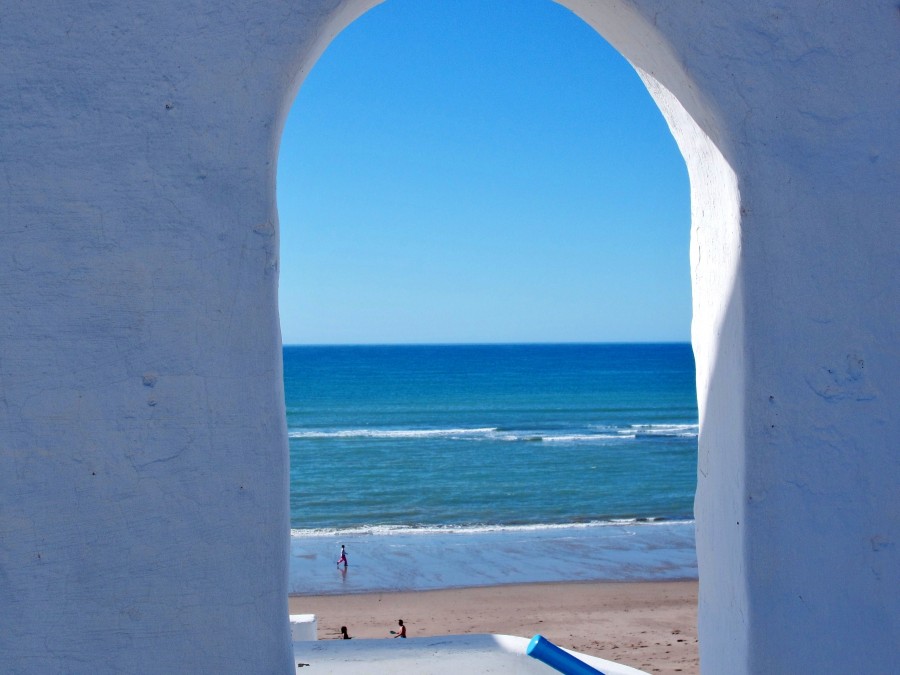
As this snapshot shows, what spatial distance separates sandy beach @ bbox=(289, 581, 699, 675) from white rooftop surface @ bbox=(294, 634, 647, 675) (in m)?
6.60

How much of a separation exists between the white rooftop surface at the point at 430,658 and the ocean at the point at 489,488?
9.84 meters

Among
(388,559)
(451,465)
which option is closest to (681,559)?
(388,559)

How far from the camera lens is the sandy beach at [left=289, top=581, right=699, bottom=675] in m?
10.3

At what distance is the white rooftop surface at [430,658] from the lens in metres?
3.33

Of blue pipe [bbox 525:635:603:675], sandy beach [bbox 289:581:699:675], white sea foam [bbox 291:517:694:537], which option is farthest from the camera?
white sea foam [bbox 291:517:694:537]

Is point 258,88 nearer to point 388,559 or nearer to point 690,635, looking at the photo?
point 690,635

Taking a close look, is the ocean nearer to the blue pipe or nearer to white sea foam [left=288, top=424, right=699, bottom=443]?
white sea foam [left=288, top=424, right=699, bottom=443]

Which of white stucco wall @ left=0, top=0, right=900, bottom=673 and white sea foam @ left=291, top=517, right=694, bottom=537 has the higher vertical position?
white sea foam @ left=291, top=517, right=694, bottom=537

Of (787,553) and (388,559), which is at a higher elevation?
(388,559)

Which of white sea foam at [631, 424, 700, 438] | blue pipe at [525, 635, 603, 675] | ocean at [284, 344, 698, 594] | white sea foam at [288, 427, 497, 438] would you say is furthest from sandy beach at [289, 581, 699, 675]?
white sea foam at [288, 427, 497, 438]

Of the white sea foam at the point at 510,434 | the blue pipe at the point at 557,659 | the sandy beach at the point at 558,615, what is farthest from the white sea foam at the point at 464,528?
the blue pipe at the point at 557,659

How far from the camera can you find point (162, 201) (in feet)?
7.40

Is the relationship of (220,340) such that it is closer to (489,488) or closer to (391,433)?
(489,488)

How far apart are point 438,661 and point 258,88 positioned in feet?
7.85
